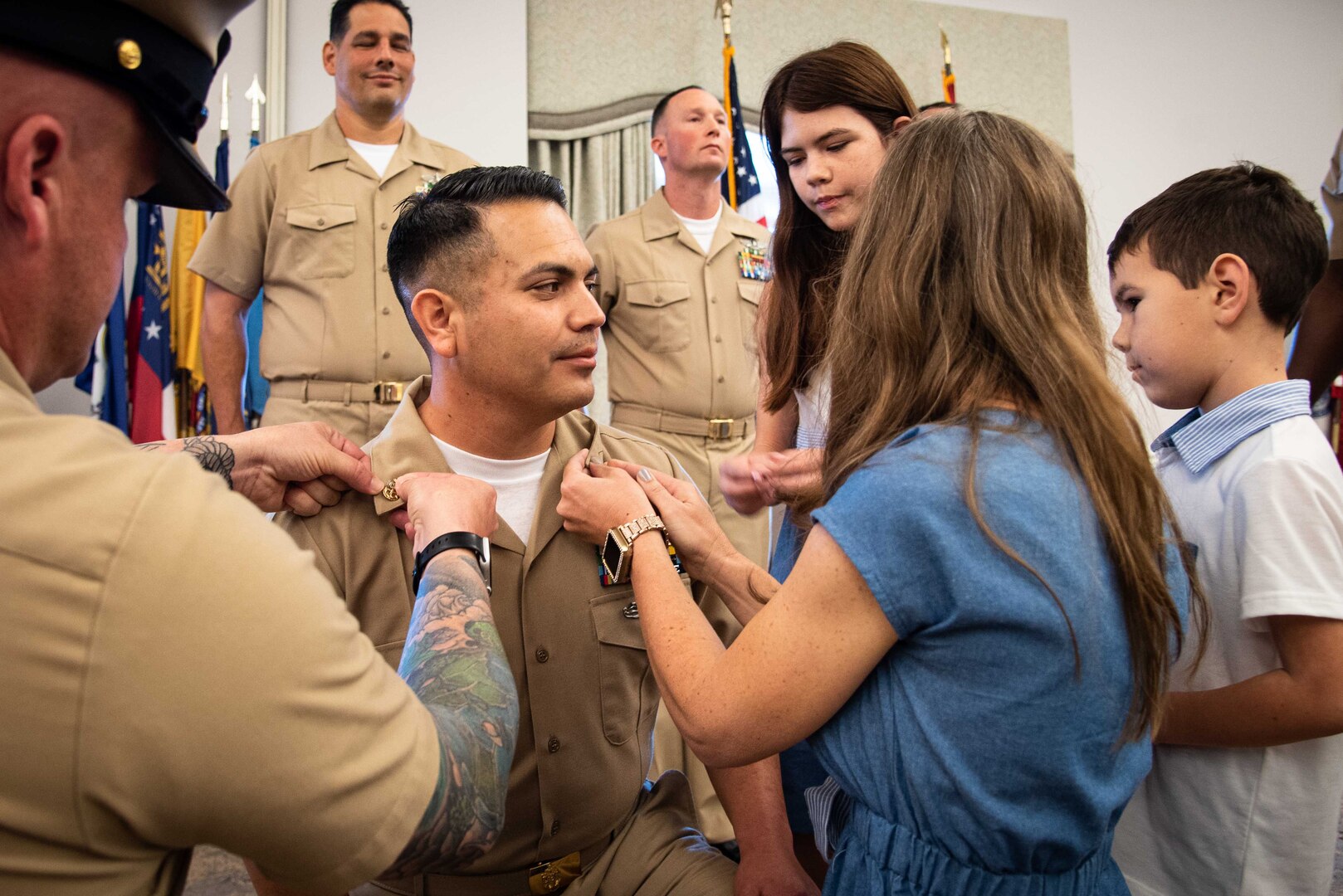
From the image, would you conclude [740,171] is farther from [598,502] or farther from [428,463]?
[598,502]

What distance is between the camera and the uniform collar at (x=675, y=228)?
12.3 ft

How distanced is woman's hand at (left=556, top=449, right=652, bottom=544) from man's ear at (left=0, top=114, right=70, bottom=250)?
0.81 meters

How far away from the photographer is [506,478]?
171 cm

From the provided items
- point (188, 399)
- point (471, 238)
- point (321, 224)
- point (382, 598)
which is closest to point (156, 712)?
point (382, 598)

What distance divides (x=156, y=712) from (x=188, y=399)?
422 cm

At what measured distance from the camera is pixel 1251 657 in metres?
1.35

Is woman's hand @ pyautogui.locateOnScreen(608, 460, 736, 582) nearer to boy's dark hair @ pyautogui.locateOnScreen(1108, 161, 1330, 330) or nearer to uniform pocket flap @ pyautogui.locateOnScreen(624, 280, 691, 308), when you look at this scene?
boy's dark hair @ pyautogui.locateOnScreen(1108, 161, 1330, 330)

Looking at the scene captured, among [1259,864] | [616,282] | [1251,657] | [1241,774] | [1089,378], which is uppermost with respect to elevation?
[616,282]

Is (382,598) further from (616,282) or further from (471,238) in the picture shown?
(616,282)

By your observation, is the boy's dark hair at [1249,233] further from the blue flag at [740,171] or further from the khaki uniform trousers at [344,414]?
the blue flag at [740,171]

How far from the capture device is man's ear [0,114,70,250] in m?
0.73

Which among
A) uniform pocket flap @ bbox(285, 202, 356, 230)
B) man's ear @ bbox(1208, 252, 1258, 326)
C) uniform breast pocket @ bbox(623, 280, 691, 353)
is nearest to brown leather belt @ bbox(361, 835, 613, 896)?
man's ear @ bbox(1208, 252, 1258, 326)

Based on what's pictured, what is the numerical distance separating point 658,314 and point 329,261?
45.6 inches

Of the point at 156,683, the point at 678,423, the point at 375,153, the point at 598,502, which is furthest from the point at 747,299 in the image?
the point at 156,683
